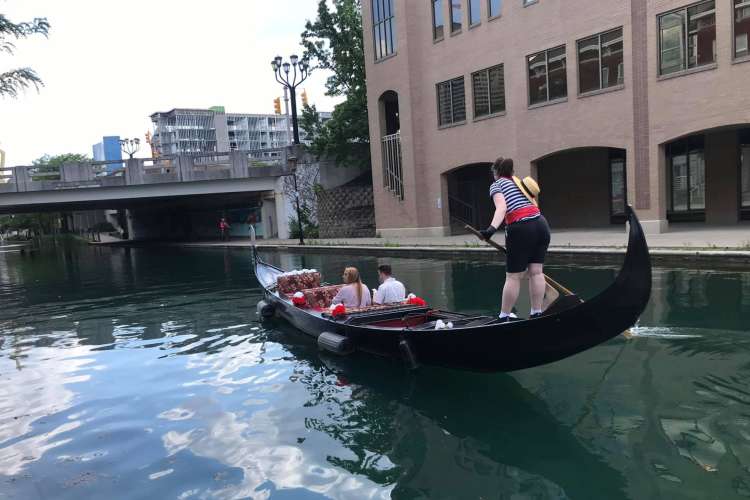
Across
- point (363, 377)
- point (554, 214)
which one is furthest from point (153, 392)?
point (554, 214)

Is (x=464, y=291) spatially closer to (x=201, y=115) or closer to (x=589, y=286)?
(x=589, y=286)

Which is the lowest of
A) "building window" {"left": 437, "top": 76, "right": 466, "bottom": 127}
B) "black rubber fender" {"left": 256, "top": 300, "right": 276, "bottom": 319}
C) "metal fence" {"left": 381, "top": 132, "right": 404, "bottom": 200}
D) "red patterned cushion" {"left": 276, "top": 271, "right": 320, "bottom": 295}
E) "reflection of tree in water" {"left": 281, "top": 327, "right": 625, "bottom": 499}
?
"reflection of tree in water" {"left": 281, "top": 327, "right": 625, "bottom": 499}

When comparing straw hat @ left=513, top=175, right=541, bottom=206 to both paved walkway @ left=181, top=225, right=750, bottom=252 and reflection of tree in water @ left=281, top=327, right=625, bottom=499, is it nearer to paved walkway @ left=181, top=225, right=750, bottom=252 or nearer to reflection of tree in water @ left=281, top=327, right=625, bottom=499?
reflection of tree in water @ left=281, top=327, right=625, bottom=499

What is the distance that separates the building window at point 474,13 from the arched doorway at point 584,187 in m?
5.67

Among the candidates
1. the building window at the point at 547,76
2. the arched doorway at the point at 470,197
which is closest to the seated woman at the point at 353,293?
the building window at the point at 547,76

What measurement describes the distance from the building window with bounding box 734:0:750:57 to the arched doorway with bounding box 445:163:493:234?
10.7m

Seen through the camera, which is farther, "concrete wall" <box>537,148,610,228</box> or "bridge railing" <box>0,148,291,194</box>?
"bridge railing" <box>0,148,291,194</box>

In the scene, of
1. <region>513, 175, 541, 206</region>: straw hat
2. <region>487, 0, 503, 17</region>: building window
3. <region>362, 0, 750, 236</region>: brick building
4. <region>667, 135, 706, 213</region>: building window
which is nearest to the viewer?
<region>513, 175, 541, 206</region>: straw hat

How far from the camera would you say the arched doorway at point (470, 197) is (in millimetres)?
25312

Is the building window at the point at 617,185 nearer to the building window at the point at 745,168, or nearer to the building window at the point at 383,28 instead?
the building window at the point at 745,168

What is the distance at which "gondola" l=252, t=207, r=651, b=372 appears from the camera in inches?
198

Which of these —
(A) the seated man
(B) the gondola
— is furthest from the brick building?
(B) the gondola

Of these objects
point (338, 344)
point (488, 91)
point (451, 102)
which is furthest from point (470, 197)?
point (338, 344)

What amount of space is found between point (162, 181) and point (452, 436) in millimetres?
28486
